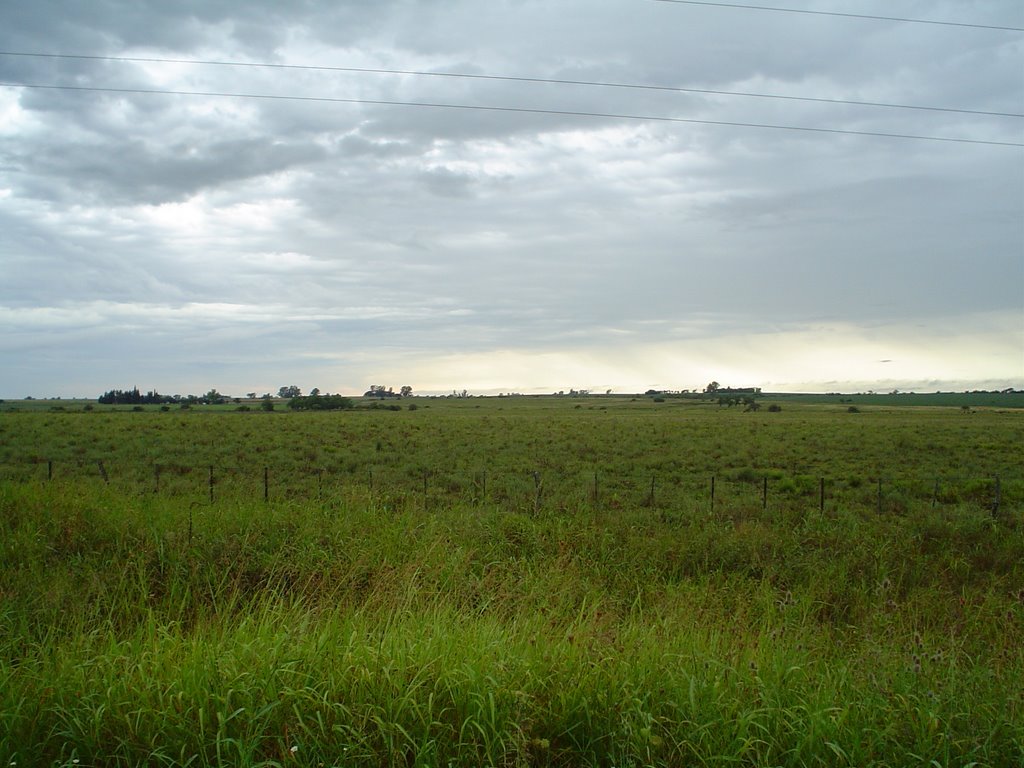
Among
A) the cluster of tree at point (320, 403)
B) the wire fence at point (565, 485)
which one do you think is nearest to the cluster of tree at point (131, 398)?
the cluster of tree at point (320, 403)

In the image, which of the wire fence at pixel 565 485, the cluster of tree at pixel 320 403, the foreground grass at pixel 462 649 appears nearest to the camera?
the foreground grass at pixel 462 649

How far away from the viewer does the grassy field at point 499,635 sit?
3705 millimetres

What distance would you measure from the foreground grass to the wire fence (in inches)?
196

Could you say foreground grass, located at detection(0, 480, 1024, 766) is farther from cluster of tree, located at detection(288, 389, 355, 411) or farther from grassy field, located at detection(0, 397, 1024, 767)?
cluster of tree, located at detection(288, 389, 355, 411)

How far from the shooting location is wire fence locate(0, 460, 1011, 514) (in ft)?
52.8

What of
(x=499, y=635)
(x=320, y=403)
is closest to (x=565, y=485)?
(x=499, y=635)

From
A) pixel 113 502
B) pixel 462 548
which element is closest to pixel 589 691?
pixel 462 548

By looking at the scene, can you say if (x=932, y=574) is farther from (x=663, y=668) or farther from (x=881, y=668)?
(x=663, y=668)

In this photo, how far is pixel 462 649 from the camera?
14.8ft

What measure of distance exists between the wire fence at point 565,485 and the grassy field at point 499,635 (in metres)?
2.00

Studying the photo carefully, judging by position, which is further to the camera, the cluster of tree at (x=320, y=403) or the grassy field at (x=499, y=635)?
the cluster of tree at (x=320, y=403)

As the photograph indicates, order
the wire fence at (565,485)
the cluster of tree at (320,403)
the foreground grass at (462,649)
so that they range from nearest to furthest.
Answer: the foreground grass at (462,649)
the wire fence at (565,485)
the cluster of tree at (320,403)

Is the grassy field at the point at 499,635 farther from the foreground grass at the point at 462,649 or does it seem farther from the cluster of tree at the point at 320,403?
the cluster of tree at the point at 320,403

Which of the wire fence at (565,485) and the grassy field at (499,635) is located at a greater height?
the grassy field at (499,635)
